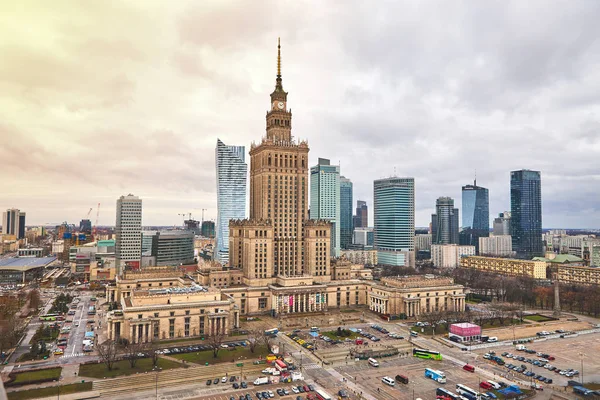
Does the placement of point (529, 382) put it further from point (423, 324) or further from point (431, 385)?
point (423, 324)

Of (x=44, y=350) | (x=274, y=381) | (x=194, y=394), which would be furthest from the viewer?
(x=44, y=350)

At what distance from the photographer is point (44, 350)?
10181 cm

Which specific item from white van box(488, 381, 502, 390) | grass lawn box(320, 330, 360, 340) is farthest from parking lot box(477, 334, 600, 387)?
grass lawn box(320, 330, 360, 340)

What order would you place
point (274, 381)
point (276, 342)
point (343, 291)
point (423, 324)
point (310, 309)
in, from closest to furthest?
point (274, 381) → point (276, 342) → point (423, 324) → point (310, 309) → point (343, 291)

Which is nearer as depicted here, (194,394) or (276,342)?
(194,394)

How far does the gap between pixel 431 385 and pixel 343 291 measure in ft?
258

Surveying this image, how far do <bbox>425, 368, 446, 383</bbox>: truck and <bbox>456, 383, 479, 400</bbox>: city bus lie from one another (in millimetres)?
4716

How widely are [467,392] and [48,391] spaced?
75.1m

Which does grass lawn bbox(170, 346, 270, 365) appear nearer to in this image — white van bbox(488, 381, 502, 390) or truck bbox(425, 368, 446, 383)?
truck bbox(425, 368, 446, 383)

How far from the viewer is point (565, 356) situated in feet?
338

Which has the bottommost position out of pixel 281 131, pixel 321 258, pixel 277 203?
pixel 321 258

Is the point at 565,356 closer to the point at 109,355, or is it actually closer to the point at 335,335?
the point at 335,335

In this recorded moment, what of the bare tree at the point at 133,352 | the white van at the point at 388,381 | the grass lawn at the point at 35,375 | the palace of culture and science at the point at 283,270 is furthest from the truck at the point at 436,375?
the grass lawn at the point at 35,375

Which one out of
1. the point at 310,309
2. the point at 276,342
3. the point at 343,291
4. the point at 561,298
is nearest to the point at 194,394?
the point at 276,342
